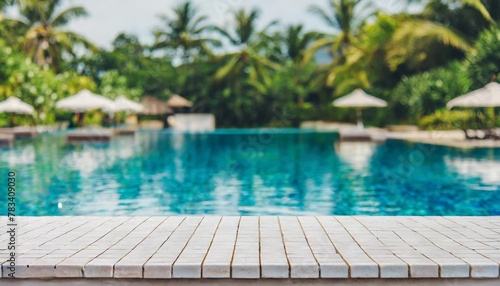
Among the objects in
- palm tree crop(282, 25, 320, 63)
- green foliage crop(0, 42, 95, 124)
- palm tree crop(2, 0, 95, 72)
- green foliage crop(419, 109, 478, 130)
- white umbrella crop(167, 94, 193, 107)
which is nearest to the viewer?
green foliage crop(419, 109, 478, 130)

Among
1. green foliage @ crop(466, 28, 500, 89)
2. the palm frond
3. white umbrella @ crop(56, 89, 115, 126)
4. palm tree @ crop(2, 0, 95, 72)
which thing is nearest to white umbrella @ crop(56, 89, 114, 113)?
white umbrella @ crop(56, 89, 115, 126)

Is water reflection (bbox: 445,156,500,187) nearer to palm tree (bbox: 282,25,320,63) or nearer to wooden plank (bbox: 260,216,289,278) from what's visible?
wooden plank (bbox: 260,216,289,278)

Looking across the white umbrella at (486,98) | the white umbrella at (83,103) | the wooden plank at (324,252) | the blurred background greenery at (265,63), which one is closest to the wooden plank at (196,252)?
the wooden plank at (324,252)

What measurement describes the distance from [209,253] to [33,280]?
1199mm

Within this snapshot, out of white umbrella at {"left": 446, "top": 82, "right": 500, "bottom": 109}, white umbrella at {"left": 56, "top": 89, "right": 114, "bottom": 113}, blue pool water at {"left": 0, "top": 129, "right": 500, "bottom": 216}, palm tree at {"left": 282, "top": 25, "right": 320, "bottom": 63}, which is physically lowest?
blue pool water at {"left": 0, "top": 129, "right": 500, "bottom": 216}

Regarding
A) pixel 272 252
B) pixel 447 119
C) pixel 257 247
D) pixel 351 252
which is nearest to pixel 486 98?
pixel 447 119

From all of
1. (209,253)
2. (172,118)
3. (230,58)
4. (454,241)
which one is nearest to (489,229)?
(454,241)

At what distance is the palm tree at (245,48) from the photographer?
37812 mm

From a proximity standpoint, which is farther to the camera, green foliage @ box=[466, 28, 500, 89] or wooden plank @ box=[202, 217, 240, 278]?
green foliage @ box=[466, 28, 500, 89]

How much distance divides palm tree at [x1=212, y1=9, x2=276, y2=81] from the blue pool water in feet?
63.2

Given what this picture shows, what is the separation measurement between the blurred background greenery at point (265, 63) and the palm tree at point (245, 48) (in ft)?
0.22

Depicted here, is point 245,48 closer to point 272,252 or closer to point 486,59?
point 486,59

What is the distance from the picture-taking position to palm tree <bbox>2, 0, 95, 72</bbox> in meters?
34.8

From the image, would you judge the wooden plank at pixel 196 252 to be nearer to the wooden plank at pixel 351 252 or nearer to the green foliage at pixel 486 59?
the wooden plank at pixel 351 252
